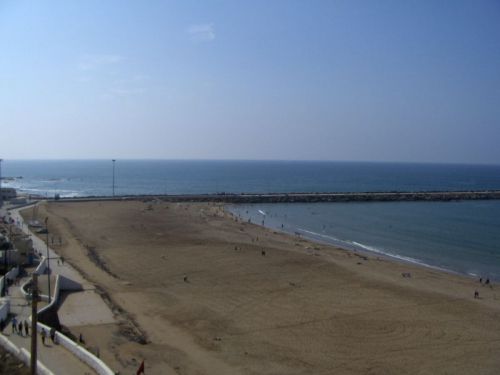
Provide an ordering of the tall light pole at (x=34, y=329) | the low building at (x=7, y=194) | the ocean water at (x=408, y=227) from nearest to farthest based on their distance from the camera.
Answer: the tall light pole at (x=34, y=329), the ocean water at (x=408, y=227), the low building at (x=7, y=194)

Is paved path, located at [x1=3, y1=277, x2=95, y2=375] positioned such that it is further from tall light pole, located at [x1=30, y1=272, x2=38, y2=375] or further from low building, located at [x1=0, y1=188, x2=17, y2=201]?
low building, located at [x1=0, y1=188, x2=17, y2=201]

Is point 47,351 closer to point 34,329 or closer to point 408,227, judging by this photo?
point 34,329

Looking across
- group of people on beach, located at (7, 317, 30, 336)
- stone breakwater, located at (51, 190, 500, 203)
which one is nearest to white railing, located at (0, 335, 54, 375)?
group of people on beach, located at (7, 317, 30, 336)

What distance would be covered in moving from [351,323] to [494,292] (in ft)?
37.5

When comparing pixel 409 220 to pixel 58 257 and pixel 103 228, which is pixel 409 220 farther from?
pixel 58 257

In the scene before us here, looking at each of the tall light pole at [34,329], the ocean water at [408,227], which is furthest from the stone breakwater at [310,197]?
the tall light pole at [34,329]

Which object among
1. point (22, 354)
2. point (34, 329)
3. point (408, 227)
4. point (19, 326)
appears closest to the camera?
point (34, 329)

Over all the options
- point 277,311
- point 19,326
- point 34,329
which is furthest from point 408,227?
point 34,329

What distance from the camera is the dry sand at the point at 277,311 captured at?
16.6 m

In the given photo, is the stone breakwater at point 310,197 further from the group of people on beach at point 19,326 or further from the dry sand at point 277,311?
the group of people on beach at point 19,326

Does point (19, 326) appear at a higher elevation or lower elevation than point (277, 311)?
higher

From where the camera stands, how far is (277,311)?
71.1 ft

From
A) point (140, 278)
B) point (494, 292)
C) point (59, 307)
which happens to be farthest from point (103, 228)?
point (494, 292)

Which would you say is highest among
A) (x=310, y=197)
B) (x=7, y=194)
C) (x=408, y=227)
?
(x=7, y=194)
